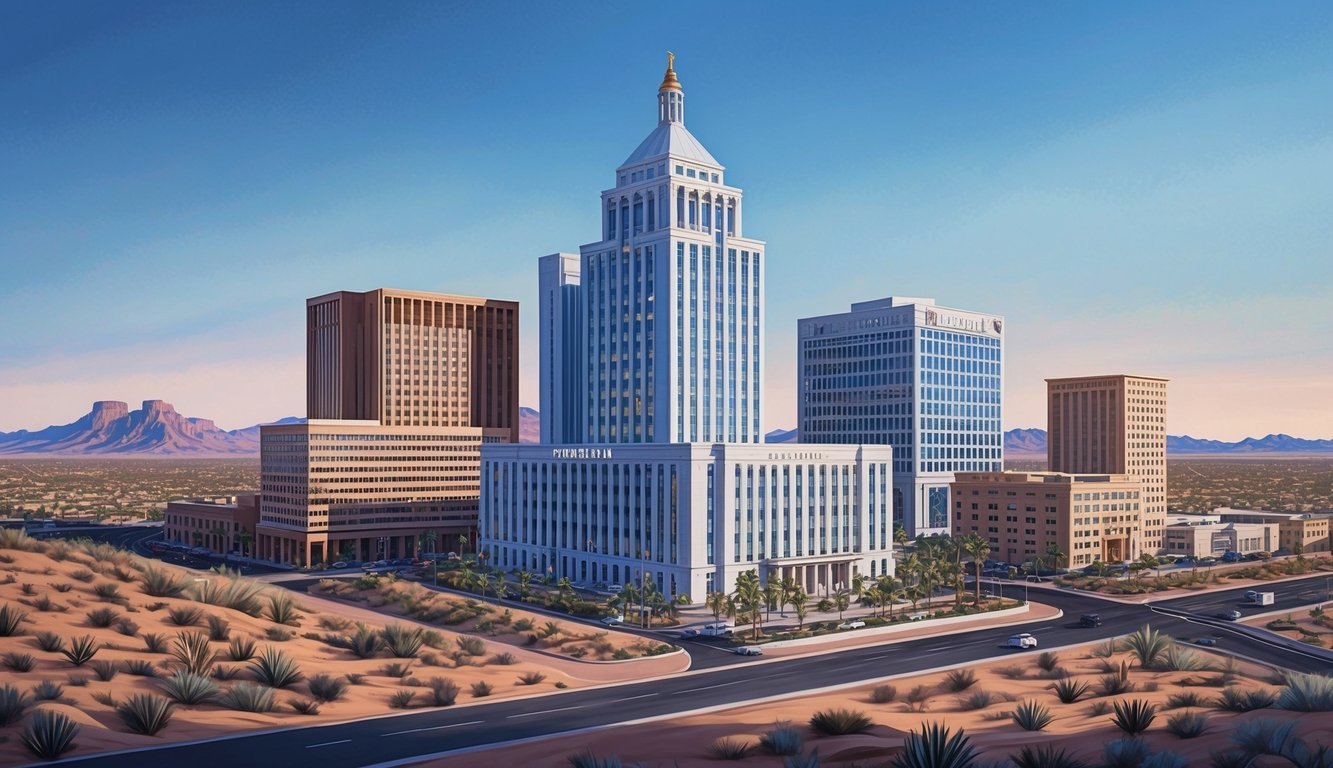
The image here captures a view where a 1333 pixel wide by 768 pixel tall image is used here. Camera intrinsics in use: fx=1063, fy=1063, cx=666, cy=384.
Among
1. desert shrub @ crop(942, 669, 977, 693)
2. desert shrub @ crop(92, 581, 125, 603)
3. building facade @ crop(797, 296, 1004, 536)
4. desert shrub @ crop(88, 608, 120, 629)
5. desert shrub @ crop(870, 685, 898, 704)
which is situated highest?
building facade @ crop(797, 296, 1004, 536)

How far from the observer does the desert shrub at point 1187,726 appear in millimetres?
37406

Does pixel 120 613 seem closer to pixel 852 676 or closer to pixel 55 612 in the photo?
pixel 55 612

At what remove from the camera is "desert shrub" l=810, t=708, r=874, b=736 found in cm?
4066

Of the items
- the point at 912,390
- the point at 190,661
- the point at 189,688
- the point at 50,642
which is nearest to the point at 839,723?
the point at 189,688

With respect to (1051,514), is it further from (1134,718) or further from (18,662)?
(18,662)

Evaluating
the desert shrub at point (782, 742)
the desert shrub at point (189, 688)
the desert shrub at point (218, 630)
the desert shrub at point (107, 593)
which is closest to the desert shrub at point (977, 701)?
the desert shrub at point (782, 742)

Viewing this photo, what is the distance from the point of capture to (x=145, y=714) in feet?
139

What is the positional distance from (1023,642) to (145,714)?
67470mm

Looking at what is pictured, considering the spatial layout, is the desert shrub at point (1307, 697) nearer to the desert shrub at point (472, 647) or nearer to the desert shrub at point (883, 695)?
the desert shrub at point (883, 695)

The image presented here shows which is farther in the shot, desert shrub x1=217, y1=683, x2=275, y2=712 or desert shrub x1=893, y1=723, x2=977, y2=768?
desert shrub x1=217, y1=683, x2=275, y2=712

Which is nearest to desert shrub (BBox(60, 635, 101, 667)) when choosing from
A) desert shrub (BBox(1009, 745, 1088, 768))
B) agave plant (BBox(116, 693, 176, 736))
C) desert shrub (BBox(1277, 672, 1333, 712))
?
agave plant (BBox(116, 693, 176, 736))

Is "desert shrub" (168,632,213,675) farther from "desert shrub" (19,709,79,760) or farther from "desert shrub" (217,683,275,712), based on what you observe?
"desert shrub" (19,709,79,760)

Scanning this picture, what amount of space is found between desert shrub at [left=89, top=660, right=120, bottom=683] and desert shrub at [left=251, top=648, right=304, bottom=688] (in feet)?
20.3

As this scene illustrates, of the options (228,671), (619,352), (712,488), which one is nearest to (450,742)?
(228,671)
